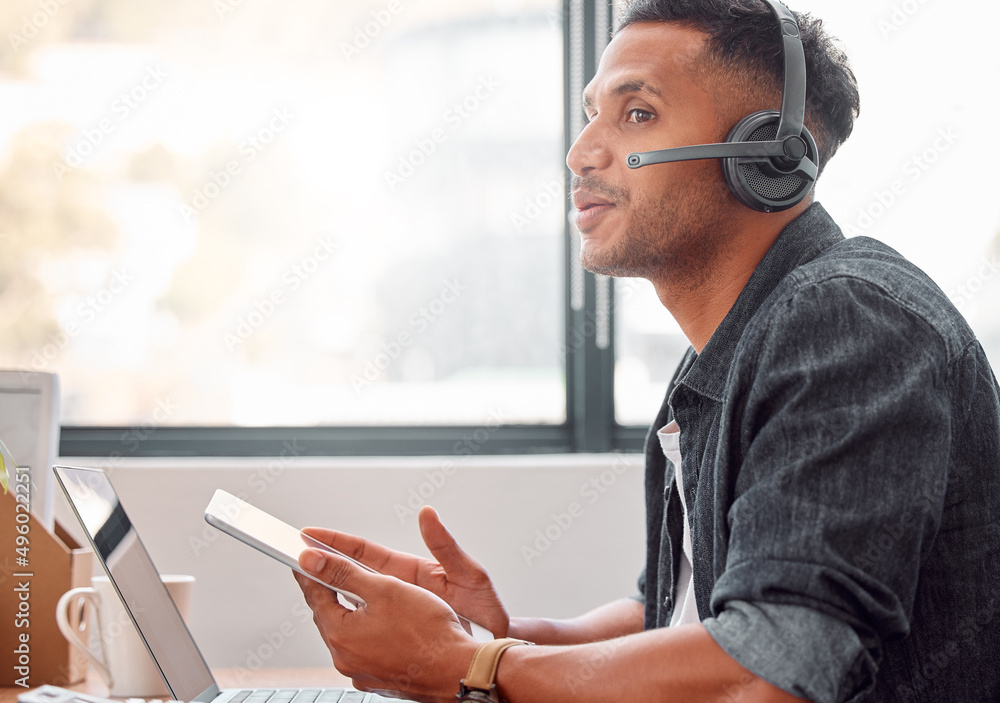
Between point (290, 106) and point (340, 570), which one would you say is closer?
point (340, 570)

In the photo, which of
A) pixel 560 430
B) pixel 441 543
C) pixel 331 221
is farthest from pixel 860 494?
pixel 331 221

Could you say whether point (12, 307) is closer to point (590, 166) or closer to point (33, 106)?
point (33, 106)

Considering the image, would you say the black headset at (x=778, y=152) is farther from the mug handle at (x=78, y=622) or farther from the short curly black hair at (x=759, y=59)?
the mug handle at (x=78, y=622)

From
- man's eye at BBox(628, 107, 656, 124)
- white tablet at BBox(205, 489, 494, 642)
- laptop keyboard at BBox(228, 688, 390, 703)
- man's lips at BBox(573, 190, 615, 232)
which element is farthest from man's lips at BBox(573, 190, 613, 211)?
laptop keyboard at BBox(228, 688, 390, 703)

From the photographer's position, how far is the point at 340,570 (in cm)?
77

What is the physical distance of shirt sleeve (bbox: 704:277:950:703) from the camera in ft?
1.95

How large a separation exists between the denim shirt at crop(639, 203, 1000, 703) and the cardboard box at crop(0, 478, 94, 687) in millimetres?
799

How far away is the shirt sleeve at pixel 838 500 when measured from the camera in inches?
23.4

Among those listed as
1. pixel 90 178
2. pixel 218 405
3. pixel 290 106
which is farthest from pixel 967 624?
pixel 90 178

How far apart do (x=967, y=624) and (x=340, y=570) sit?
1.90ft

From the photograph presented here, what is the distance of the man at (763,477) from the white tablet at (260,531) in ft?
0.07

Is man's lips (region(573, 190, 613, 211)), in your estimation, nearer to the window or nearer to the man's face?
the man's face

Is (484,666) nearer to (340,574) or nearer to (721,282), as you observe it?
(340,574)

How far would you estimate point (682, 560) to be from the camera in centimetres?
102
